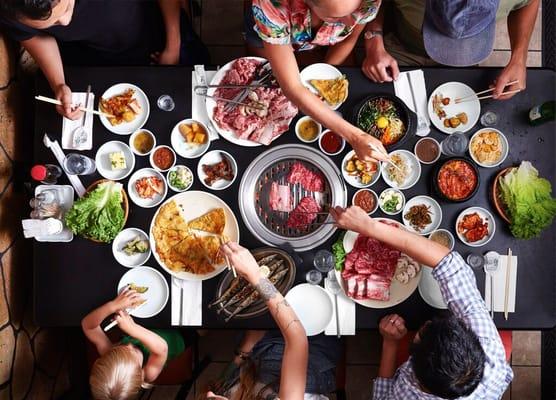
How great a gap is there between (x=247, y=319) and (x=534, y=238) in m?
1.53

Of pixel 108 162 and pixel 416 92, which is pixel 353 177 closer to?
pixel 416 92

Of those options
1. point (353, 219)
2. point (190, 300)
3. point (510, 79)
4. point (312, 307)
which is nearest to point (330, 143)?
point (353, 219)

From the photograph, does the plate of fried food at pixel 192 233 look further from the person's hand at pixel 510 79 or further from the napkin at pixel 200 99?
the person's hand at pixel 510 79

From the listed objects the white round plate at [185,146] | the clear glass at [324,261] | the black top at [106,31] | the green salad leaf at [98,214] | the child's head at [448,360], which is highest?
the black top at [106,31]

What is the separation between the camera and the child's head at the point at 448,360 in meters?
2.06

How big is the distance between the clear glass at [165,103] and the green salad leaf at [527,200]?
174cm

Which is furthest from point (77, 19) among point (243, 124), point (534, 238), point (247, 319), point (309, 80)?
point (534, 238)

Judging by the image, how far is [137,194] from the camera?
2.59 m

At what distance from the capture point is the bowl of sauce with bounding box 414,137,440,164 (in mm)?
2562

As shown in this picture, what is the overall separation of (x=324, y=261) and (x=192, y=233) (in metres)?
0.69

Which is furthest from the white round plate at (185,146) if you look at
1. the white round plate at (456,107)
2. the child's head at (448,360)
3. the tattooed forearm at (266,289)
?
the child's head at (448,360)

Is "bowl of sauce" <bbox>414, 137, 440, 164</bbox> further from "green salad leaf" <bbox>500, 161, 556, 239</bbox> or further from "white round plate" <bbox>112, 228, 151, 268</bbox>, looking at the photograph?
"white round plate" <bbox>112, 228, 151, 268</bbox>

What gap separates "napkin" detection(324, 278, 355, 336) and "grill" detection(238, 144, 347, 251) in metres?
0.27

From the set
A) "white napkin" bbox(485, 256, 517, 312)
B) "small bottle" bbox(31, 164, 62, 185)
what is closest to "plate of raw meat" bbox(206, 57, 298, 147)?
"small bottle" bbox(31, 164, 62, 185)
